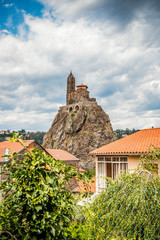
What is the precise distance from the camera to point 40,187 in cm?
155

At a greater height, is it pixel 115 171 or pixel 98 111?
pixel 98 111

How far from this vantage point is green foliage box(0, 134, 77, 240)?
150 cm

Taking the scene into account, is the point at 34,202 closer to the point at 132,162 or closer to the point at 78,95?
the point at 132,162

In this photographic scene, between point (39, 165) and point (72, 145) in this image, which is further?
point (72, 145)

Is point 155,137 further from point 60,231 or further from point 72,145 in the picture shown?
point 72,145

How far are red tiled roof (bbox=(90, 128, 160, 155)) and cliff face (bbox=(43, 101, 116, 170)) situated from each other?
38854 mm

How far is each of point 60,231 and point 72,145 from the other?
52202 millimetres

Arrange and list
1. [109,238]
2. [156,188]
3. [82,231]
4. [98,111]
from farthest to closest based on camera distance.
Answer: [98,111]
[156,188]
[109,238]
[82,231]

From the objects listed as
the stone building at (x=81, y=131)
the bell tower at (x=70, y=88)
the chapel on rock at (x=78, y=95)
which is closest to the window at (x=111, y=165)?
the stone building at (x=81, y=131)

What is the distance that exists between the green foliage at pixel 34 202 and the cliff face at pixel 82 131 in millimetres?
49817

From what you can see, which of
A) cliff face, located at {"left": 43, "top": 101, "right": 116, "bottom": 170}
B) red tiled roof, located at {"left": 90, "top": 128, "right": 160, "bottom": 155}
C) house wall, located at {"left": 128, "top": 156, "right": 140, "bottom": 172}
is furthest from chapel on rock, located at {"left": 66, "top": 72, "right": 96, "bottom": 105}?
house wall, located at {"left": 128, "top": 156, "right": 140, "bottom": 172}

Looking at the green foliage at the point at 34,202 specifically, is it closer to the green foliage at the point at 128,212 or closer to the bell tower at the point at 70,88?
the green foliage at the point at 128,212

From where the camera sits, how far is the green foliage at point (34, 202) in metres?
1.50

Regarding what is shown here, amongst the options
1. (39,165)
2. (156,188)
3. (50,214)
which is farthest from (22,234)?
(156,188)
